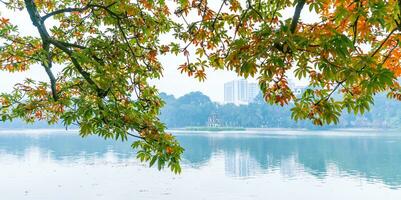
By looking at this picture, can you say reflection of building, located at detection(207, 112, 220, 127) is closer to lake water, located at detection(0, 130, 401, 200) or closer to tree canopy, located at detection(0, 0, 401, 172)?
lake water, located at detection(0, 130, 401, 200)

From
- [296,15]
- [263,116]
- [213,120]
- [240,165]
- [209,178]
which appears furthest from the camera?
[213,120]

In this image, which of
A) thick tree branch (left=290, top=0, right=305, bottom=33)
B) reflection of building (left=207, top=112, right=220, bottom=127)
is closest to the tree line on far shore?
reflection of building (left=207, top=112, right=220, bottom=127)

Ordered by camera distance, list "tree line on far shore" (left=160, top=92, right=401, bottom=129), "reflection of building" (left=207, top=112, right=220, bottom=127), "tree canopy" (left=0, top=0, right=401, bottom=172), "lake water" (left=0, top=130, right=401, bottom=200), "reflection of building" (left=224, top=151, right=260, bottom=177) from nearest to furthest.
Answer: "tree canopy" (left=0, top=0, right=401, bottom=172)
"lake water" (left=0, top=130, right=401, bottom=200)
"reflection of building" (left=224, top=151, right=260, bottom=177)
"tree line on far shore" (left=160, top=92, right=401, bottom=129)
"reflection of building" (left=207, top=112, right=220, bottom=127)

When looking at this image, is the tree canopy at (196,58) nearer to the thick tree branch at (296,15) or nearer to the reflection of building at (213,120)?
the thick tree branch at (296,15)

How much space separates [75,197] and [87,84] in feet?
53.3

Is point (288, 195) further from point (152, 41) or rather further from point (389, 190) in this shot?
point (152, 41)

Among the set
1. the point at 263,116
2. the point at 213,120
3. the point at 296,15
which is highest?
the point at 263,116

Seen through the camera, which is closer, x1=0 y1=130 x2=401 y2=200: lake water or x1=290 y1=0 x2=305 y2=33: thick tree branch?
x1=290 y1=0 x2=305 y2=33: thick tree branch

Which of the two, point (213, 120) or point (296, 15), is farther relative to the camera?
point (213, 120)

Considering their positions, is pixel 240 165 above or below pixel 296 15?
below

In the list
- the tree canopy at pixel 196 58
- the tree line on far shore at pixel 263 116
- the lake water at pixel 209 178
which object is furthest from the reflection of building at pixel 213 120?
the tree canopy at pixel 196 58

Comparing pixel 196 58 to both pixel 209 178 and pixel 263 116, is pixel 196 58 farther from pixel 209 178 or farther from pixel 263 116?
pixel 263 116

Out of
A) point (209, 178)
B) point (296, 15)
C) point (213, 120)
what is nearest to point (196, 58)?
point (296, 15)

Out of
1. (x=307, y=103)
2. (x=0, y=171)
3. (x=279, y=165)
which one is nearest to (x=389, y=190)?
(x=279, y=165)
